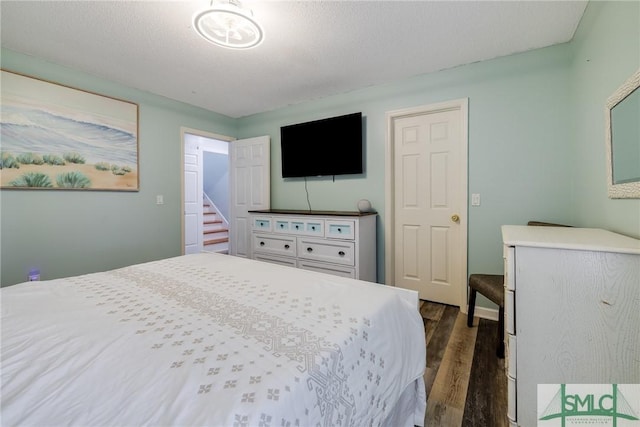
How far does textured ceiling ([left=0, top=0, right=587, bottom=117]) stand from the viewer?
1804 mm

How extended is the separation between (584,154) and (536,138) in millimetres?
420

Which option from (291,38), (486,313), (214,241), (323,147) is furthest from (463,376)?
(214,241)

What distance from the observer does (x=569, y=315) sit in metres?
1.08

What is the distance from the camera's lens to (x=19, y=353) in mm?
759

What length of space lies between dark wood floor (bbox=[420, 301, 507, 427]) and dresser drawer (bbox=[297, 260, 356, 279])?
0.82 m

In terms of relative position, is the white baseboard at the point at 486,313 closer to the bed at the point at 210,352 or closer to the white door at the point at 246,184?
the bed at the point at 210,352

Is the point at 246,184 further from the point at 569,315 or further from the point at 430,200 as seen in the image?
the point at 569,315

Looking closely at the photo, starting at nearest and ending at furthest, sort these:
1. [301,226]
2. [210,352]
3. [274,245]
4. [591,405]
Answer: [210,352], [591,405], [301,226], [274,245]

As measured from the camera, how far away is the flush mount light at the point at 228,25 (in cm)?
156

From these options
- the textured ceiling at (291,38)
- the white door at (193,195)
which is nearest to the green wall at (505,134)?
the textured ceiling at (291,38)

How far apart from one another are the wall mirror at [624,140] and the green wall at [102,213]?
4.02 metres

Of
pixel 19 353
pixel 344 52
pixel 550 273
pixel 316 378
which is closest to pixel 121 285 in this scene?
pixel 19 353

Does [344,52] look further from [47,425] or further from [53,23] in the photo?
[47,425]

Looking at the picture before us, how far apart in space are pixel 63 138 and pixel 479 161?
398 centimetres
